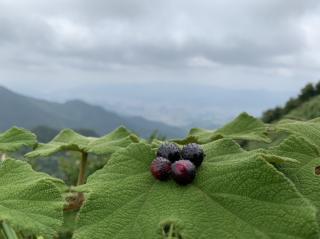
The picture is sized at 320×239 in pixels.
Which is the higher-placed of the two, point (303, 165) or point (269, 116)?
point (303, 165)

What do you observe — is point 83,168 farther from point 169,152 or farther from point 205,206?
point 205,206

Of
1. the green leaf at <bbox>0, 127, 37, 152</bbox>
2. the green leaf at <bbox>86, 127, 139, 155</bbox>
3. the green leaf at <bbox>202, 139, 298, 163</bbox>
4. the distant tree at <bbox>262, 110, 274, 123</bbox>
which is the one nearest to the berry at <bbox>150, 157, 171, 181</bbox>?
the green leaf at <bbox>202, 139, 298, 163</bbox>

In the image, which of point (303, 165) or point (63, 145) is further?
point (63, 145)

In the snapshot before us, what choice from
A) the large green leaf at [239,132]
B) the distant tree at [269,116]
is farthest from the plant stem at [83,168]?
the distant tree at [269,116]

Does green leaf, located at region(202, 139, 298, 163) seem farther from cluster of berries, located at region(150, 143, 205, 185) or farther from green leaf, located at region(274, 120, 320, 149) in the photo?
green leaf, located at region(274, 120, 320, 149)

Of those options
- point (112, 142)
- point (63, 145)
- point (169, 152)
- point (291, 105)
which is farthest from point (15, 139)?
point (291, 105)

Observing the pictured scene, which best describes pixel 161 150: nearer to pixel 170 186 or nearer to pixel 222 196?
pixel 170 186

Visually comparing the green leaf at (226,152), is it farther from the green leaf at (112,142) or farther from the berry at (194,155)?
the green leaf at (112,142)
